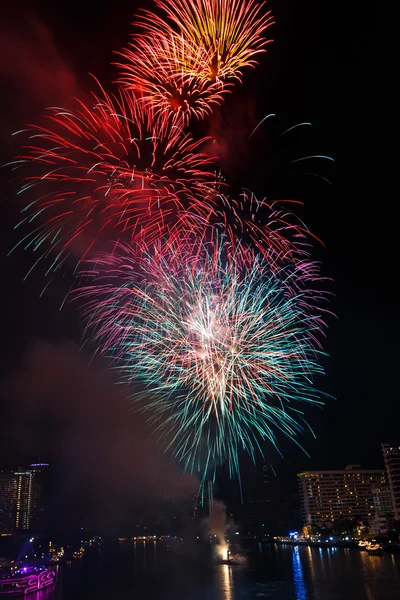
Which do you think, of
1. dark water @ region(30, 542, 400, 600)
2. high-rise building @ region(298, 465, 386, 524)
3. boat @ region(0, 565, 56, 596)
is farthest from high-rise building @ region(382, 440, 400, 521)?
boat @ region(0, 565, 56, 596)

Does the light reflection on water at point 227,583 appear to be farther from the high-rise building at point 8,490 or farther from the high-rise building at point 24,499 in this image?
the high-rise building at point 24,499

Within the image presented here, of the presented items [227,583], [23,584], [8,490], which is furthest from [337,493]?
[23,584]

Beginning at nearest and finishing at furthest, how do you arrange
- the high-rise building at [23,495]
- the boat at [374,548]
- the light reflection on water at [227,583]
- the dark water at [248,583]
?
the dark water at [248,583] < the light reflection on water at [227,583] < the boat at [374,548] < the high-rise building at [23,495]

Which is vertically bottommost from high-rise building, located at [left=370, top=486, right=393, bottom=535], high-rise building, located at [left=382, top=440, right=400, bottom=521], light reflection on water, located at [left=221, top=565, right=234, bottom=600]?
light reflection on water, located at [left=221, top=565, right=234, bottom=600]

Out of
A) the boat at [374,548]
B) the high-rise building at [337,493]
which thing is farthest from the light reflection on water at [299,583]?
the high-rise building at [337,493]

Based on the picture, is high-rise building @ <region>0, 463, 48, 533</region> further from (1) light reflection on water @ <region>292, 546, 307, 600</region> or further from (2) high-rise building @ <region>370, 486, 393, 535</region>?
(1) light reflection on water @ <region>292, 546, 307, 600</region>

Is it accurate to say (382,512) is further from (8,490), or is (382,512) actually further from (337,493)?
(8,490)
